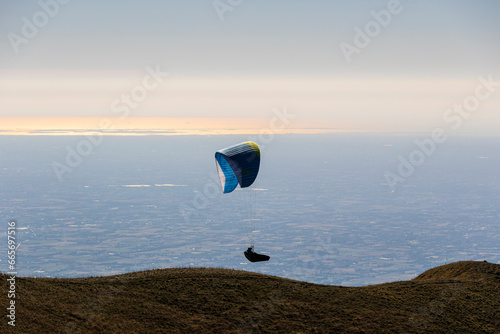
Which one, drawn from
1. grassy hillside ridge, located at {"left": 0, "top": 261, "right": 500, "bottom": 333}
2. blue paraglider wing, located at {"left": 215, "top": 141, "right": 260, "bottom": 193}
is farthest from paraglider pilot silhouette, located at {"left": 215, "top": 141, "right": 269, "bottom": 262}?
grassy hillside ridge, located at {"left": 0, "top": 261, "right": 500, "bottom": 333}

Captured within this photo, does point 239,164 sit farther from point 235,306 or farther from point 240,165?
point 235,306

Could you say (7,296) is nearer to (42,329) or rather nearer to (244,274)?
(42,329)

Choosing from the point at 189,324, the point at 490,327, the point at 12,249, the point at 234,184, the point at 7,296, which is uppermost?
the point at 234,184

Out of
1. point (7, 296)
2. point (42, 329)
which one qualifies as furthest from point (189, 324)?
point (7, 296)

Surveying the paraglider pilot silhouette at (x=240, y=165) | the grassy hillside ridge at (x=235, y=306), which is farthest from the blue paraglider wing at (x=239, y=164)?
the grassy hillside ridge at (x=235, y=306)

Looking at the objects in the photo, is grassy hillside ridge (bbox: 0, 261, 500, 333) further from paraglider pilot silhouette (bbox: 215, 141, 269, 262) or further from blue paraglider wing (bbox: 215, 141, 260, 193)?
blue paraglider wing (bbox: 215, 141, 260, 193)
